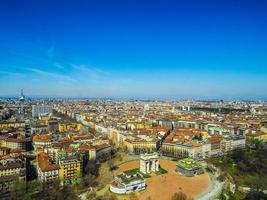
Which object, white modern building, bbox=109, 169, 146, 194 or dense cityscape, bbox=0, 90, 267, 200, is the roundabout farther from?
white modern building, bbox=109, 169, 146, 194

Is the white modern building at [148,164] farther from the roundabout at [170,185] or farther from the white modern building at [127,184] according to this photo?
the white modern building at [127,184]

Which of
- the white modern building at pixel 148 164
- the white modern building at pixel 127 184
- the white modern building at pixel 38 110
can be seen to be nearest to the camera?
the white modern building at pixel 127 184

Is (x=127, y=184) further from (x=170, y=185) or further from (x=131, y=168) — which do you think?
(x=131, y=168)

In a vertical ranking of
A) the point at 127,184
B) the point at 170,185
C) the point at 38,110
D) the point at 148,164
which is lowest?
the point at 170,185

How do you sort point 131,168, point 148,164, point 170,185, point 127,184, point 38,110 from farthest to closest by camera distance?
1. point 38,110
2. point 131,168
3. point 148,164
4. point 170,185
5. point 127,184

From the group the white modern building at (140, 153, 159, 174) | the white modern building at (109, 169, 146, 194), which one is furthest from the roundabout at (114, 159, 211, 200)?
the white modern building at (140, 153, 159, 174)

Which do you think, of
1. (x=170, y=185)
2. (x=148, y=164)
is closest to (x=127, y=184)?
(x=170, y=185)

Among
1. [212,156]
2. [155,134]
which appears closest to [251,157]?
[212,156]

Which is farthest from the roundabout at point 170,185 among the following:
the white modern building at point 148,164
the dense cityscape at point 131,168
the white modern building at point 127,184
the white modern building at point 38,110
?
the white modern building at point 38,110
